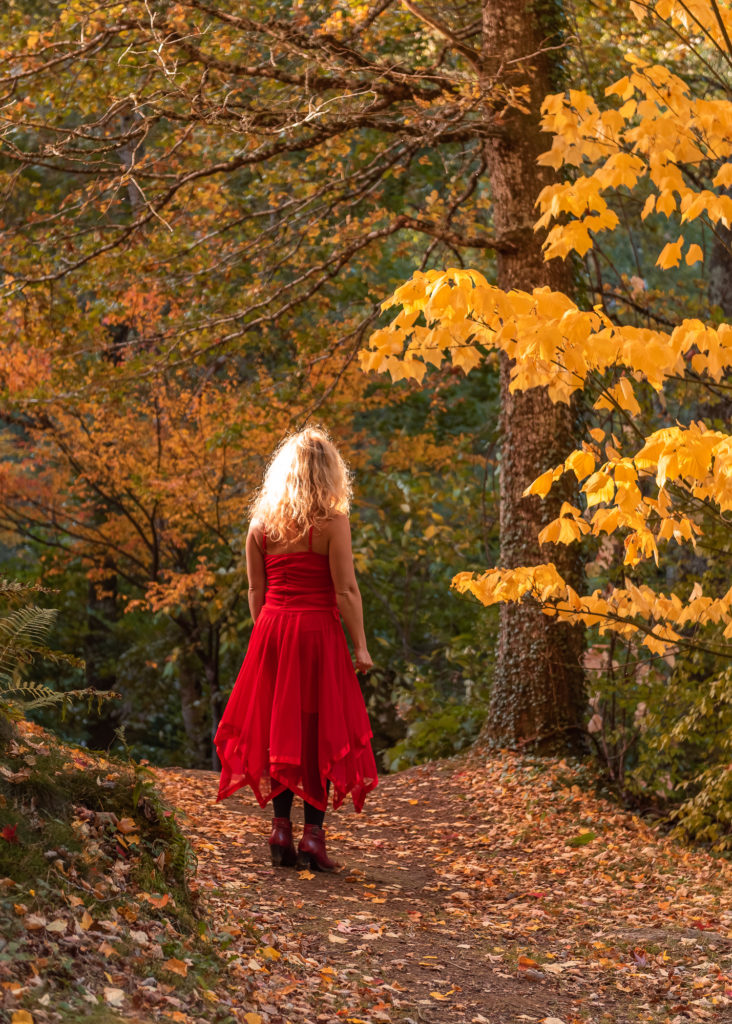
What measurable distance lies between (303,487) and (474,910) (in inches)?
83.7

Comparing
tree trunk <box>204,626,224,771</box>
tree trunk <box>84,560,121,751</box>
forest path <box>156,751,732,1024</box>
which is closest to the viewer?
forest path <box>156,751,732,1024</box>

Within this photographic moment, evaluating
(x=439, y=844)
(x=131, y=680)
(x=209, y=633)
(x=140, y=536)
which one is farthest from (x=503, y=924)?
(x=131, y=680)

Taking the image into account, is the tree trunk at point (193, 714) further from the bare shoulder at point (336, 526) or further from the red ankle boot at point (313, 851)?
the bare shoulder at point (336, 526)

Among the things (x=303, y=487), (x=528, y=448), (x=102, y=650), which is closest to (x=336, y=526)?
(x=303, y=487)

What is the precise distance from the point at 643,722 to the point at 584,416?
239cm

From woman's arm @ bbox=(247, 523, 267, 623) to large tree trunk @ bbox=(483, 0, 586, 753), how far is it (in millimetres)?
3013

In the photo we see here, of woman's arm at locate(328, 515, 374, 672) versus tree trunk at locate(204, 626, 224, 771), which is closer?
woman's arm at locate(328, 515, 374, 672)

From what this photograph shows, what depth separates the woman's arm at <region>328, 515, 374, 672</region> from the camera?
179 inches

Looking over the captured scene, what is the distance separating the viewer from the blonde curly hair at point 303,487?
4.49 m

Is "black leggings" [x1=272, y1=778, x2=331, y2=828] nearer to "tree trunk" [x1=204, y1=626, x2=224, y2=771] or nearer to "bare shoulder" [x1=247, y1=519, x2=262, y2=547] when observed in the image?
"bare shoulder" [x1=247, y1=519, x2=262, y2=547]

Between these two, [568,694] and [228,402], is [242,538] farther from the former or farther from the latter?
[568,694]

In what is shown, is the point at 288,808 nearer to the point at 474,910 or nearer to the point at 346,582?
the point at 474,910

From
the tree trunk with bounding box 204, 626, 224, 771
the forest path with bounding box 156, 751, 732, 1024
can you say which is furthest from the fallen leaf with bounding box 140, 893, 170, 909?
the tree trunk with bounding box 204, 626, 224, 771

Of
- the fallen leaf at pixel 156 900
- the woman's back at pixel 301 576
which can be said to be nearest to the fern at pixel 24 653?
the fallen leaf at pixel 156 900
